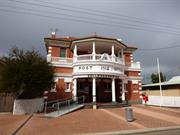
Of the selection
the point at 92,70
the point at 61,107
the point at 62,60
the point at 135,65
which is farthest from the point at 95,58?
the point at 135,65

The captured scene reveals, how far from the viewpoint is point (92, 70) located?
68.2 ft

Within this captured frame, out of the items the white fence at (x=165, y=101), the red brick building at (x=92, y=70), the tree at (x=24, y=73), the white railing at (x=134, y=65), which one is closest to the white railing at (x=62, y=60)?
the red brick building at (x=92, y=70)

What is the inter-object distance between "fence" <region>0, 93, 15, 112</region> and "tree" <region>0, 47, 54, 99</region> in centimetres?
144

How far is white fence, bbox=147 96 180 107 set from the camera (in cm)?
2288

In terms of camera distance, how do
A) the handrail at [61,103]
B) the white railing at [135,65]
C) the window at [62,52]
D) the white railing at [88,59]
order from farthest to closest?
the white railing at [135,65], the window at [62,52], the white railing at [88,59], the handrail at [61,103]

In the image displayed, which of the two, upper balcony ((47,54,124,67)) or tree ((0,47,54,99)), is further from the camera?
upper balcony ((47,54,124,67))

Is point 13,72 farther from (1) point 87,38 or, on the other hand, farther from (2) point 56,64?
(1) point 87,38

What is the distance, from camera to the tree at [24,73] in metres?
15.9

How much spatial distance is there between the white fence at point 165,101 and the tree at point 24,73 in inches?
629

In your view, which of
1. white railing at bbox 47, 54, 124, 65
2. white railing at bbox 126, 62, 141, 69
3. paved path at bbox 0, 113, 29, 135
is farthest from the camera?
white railing at bbox 126, 62, 141, 69

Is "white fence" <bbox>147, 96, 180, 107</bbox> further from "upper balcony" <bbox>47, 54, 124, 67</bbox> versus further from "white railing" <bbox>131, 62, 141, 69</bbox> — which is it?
"upper balcony" <bbox>47, 54, 124, 67</bbox>

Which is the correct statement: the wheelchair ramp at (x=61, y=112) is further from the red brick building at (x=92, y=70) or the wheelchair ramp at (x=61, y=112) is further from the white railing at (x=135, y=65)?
the white railing at (x=135, y=65)

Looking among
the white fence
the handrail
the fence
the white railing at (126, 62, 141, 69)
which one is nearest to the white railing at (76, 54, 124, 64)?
the white railing at (126, 62, 141, 69)

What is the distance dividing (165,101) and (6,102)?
20.1 metres
